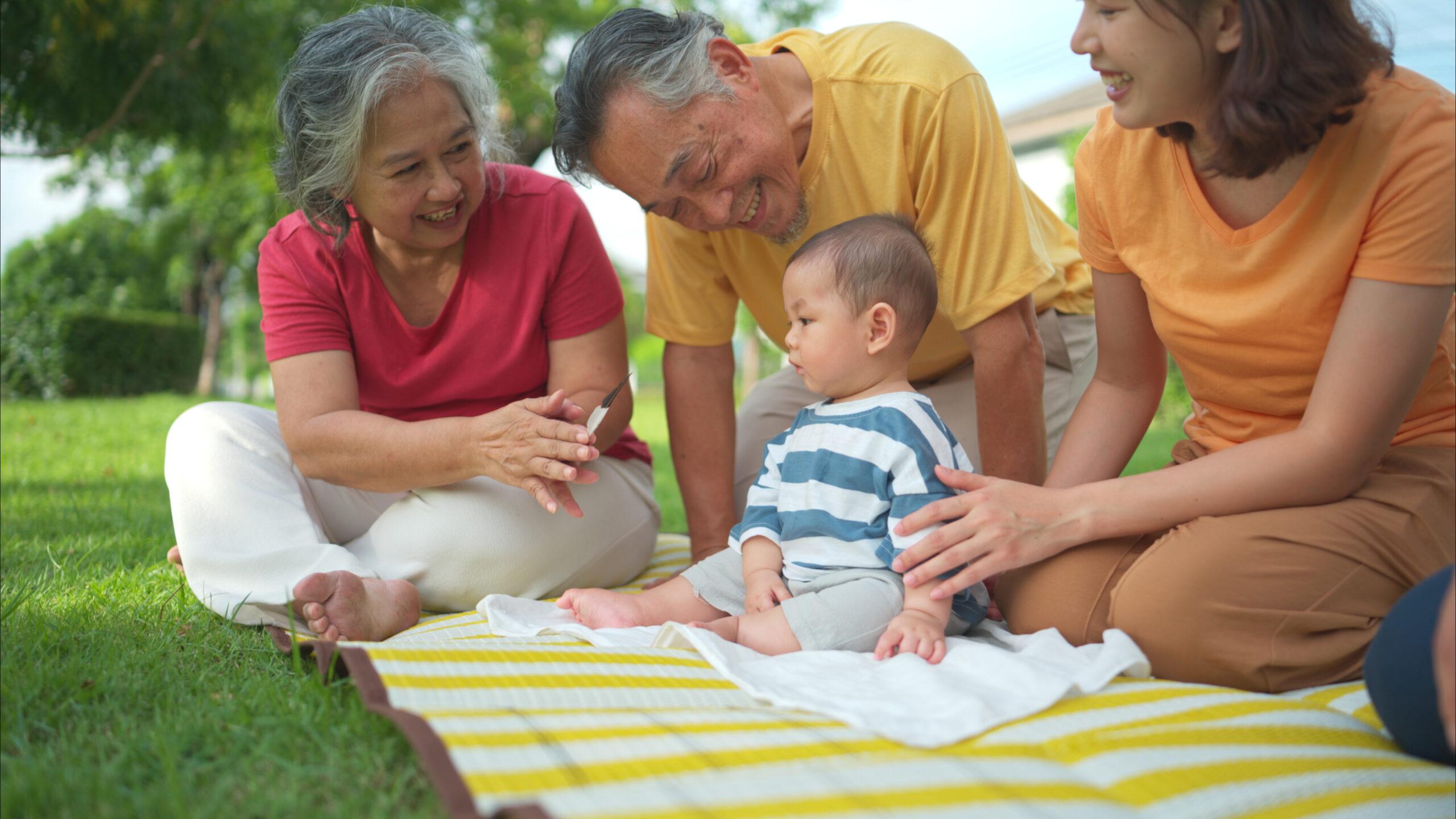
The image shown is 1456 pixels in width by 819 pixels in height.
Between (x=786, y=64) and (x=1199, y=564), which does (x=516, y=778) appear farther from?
(x=786, y=64)

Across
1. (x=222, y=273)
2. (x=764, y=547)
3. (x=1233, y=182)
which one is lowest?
(x=222, y=273)

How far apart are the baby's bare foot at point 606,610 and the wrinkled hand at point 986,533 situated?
640 millimetres

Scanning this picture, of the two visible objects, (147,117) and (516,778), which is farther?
(147,117)

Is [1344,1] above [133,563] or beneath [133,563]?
above

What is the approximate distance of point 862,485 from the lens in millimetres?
2205

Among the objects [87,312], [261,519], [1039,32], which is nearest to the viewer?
[261,519]

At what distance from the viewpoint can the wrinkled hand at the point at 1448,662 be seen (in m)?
1.38

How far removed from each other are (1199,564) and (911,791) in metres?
0.82

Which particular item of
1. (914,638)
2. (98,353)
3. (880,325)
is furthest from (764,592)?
(98,353)

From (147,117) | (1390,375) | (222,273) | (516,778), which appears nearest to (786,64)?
(1390,375)

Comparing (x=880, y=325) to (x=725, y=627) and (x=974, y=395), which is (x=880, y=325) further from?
(x=974, y=395)

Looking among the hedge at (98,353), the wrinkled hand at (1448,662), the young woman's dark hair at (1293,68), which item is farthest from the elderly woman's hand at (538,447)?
the hedge at (98,353)

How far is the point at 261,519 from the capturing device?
2584 mm

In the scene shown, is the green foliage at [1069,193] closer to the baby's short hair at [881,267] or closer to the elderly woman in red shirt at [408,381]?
the elderly woman in red shirt at [408,381]
